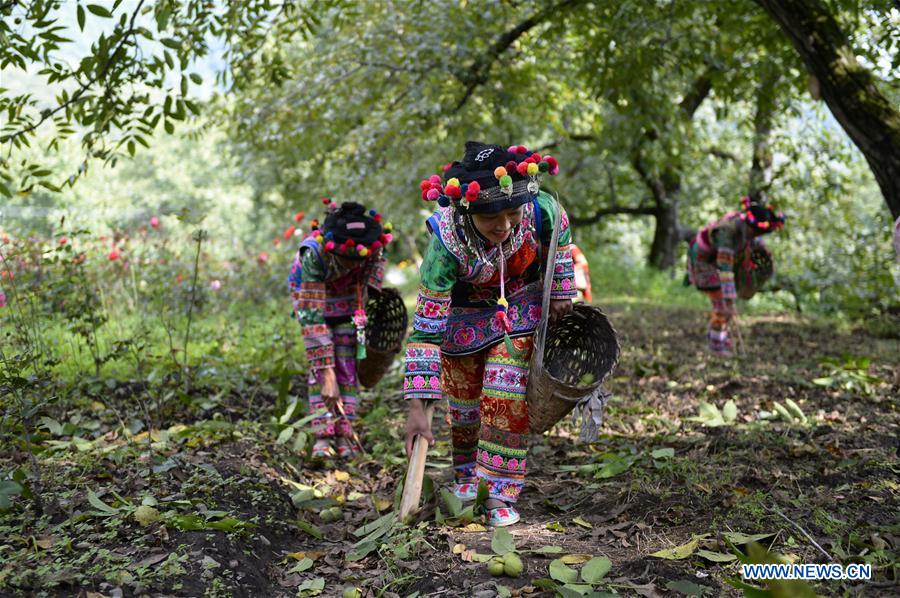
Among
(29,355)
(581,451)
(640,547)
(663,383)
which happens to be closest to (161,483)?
(29,355)

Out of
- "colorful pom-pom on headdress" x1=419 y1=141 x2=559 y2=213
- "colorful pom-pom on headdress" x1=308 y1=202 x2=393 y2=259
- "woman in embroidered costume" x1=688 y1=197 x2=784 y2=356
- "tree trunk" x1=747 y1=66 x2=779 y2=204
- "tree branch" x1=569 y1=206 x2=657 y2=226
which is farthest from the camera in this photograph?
"tree branch" x1=569 y1=206 x2=657 y2=226

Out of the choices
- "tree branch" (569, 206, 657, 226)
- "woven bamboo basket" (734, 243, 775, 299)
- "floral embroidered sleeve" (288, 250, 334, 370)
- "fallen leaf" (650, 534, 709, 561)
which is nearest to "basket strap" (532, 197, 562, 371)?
"fallen leaf" (650, 534, 709, 561)

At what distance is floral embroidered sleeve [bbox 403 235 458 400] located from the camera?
372cm

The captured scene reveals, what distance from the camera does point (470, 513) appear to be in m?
3.79

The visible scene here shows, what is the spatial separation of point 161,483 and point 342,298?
2068 mm

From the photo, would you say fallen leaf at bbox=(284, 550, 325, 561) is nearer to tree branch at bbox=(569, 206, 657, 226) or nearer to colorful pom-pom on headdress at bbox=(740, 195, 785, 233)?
colorful pom-pom on headdress at bbox=(740, 195, 785, 233)

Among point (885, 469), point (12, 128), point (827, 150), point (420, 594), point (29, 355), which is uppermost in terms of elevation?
point (827, 150)

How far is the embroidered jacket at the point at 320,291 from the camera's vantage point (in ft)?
17.4

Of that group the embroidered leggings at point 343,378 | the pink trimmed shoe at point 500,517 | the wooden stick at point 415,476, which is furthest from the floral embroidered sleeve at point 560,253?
the embroidered leggings at point 343,378

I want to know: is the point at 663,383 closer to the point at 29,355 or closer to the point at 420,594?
the point at 420,594

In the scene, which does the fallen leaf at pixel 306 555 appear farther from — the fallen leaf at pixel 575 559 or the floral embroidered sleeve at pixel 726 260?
the floral embroidered sleeve at pixel 726 260

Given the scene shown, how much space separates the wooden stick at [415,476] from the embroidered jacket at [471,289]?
0.74 feet

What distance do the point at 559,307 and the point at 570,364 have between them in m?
0.43

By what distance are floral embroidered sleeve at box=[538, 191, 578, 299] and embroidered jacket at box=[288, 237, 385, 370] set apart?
71.4 inches
